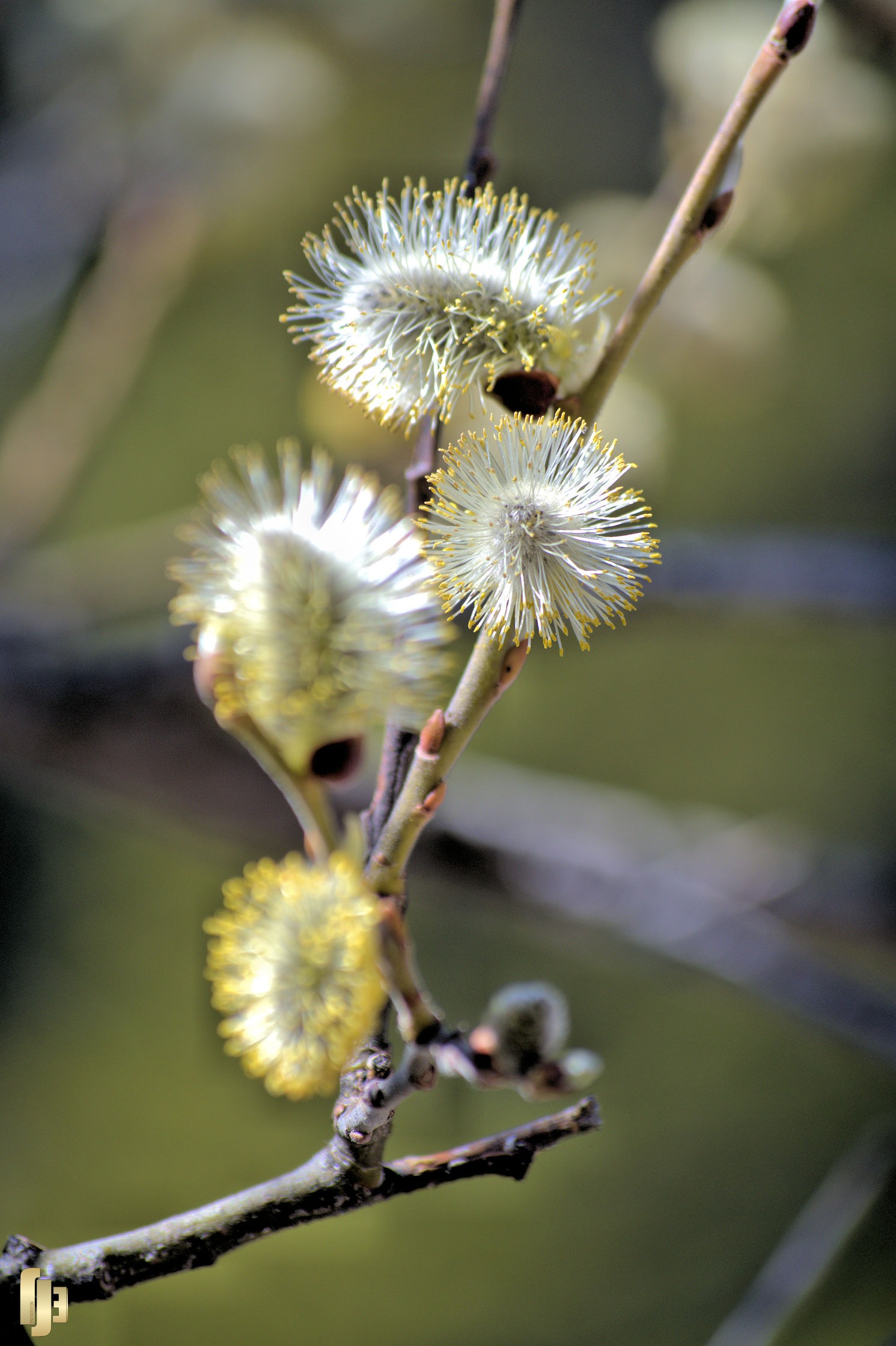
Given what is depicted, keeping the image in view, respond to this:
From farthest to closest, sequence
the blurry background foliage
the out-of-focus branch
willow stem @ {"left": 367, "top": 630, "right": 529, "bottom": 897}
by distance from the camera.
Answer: the out-of-focus branch < the blurry background foliage < willow stem @ {"left": 367, "top": 630, "right": 529, "bottom": 897}

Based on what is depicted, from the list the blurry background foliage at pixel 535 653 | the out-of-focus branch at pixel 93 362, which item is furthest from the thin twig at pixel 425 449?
the out-of-focus branch at pixel 93 362

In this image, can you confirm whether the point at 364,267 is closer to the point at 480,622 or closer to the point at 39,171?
the point at 480,622

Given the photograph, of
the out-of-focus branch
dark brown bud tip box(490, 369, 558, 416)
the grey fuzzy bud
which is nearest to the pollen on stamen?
dark brown bud tip box(490, 369, 558, 416)

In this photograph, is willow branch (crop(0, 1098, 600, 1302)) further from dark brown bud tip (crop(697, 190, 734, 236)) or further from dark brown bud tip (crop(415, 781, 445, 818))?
dark brown bud tip (crop(697, 190, 734, 236))

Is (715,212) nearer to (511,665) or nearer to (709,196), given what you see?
(709,196)

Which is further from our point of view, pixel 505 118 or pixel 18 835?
pixel 18 835

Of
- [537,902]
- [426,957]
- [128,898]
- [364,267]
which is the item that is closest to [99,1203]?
[537,902]
